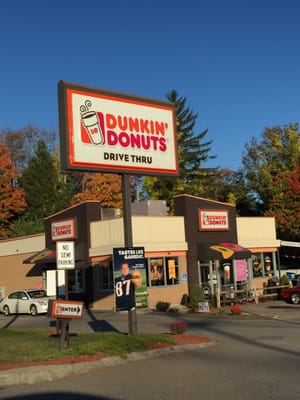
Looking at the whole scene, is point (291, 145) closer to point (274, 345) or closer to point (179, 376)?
point (274, 345)

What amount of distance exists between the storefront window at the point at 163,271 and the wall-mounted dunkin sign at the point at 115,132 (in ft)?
47.1

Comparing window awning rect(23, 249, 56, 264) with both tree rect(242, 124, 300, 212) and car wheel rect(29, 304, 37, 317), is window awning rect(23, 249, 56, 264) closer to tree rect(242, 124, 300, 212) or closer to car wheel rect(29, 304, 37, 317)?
car wheel rect(29, 304, 37, 317)

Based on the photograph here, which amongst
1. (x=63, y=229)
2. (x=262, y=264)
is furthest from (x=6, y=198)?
(x=262, y=264)

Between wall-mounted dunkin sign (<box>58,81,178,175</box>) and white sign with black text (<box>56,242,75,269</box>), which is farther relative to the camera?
wall-mounted dunkin sign (<box>58,81,178,175</box>)

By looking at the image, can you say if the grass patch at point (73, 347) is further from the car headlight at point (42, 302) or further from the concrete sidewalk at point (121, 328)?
the car headlight at point (42, 302)

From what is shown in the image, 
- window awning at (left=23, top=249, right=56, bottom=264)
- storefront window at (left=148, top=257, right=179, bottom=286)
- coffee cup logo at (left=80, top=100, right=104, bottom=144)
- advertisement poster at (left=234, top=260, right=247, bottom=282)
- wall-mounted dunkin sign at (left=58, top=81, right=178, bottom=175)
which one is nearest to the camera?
wall-mounted dunkin sign at (left=58, top=81, right=178, bottom=175)

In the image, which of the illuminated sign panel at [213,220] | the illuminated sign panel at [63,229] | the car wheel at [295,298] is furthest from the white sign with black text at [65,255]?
the illuminated sign panel at [63,229]

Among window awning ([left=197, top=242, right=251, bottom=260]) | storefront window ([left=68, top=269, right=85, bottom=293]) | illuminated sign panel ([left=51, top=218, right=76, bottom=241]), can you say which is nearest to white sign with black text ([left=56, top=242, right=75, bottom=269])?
window awning ([left=197, top=242, right=251, bottom=260])

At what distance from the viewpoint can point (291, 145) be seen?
51.9 meters

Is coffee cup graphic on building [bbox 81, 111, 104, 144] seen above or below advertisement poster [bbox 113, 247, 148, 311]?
above

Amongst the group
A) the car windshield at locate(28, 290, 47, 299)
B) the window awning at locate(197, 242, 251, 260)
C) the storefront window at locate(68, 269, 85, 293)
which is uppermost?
the window awning at locate(197, 242, 251, 260)

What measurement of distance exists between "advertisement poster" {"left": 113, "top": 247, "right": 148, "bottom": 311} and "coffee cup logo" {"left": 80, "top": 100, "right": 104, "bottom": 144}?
121 inches

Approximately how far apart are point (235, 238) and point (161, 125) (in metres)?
19.3

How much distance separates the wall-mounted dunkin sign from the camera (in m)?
14.0
